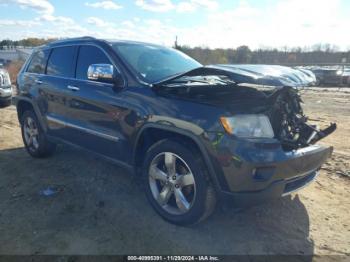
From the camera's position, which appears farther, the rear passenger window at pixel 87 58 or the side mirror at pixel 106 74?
the rear passenger window at pixel 87 58

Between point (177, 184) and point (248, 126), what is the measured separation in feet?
3.00

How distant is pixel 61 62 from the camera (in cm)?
471

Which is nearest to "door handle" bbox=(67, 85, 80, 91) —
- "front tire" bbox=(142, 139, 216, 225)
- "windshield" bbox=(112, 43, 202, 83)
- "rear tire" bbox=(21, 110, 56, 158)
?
"windshield" bbox=(112, 43, 202, 83)

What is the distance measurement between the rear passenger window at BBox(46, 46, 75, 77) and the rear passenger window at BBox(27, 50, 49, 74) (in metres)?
0.21

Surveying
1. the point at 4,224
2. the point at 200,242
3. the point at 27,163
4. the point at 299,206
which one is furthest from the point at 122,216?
the point at 27,163

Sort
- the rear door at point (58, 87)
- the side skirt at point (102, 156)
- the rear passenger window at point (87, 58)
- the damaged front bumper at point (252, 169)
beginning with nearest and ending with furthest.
A: 1. the damaged front bumper at point (252, 169)
2. the side skirt at point (102, 156)
3. the rear passenger window at point (87, 58)
4. the rear door at point (58, 87)

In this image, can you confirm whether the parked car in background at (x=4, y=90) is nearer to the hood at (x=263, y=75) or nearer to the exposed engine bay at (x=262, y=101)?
the exposed engine bay at (x=262, y=101)

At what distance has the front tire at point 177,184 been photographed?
3008 mm

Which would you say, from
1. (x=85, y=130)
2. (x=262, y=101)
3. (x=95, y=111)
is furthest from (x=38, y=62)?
(x=262, y=101)

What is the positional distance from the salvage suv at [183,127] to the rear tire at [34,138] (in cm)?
87

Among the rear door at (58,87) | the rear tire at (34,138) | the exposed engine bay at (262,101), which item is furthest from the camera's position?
the rear tire at (34,138)

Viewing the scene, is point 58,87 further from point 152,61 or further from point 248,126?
point 248,126

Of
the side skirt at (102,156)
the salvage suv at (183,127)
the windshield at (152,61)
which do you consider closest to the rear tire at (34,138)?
the side skirt at (102,156)

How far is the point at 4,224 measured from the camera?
133 inches
